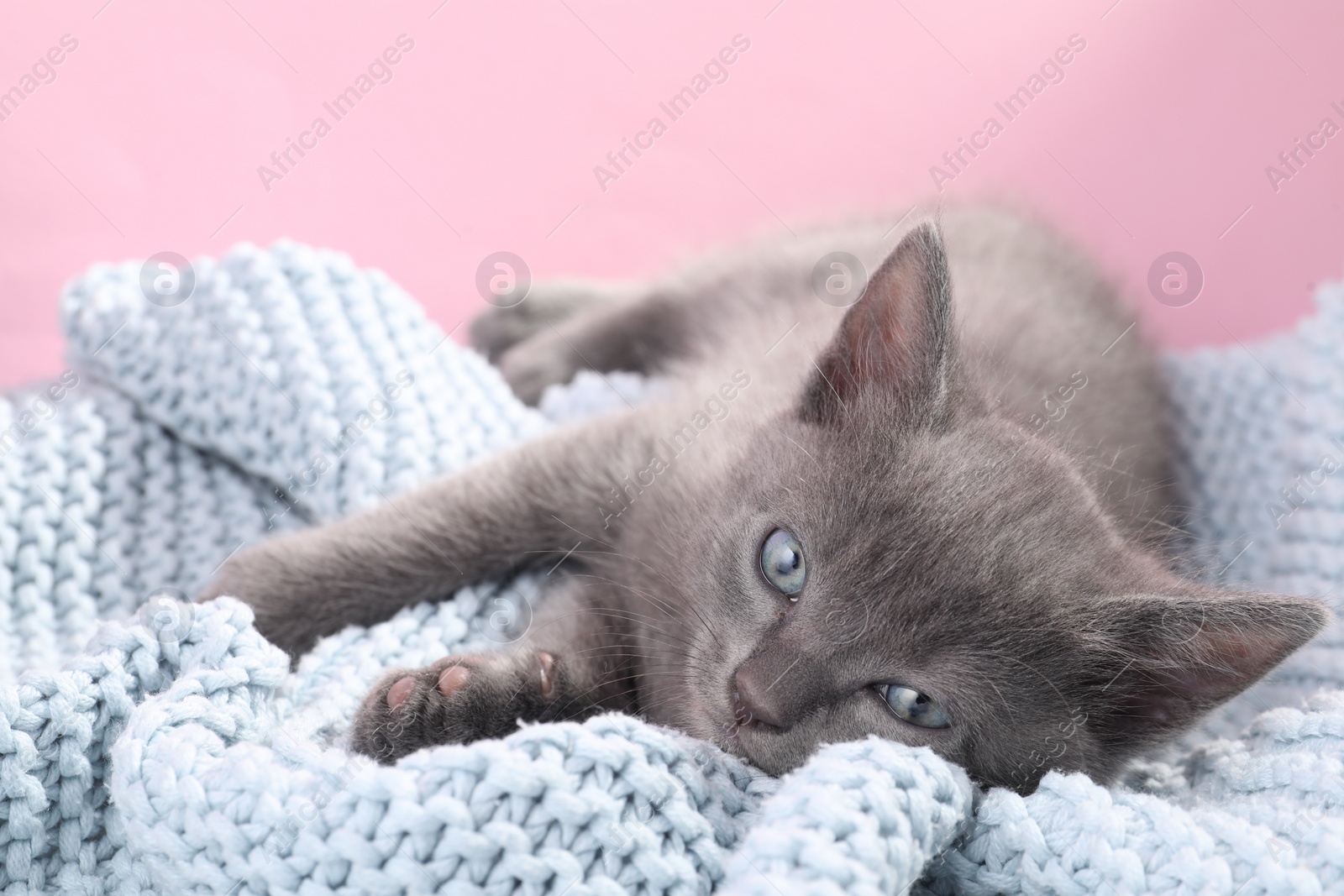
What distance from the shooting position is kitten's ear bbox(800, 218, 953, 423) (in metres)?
1.27

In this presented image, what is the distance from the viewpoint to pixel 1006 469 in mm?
1273

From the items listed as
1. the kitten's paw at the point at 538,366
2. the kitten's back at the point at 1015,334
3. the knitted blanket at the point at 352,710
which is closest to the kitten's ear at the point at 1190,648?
the knitted blanket at the point at 352,710

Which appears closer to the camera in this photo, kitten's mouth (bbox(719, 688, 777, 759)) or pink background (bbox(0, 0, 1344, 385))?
kitten's mouth (bbox(719, 688, 777, 759))

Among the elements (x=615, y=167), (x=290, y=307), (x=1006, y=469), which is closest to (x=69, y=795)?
(x=290, y=307)

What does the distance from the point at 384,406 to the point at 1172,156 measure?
81.6 inches

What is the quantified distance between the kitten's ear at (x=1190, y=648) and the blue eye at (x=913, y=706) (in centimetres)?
21

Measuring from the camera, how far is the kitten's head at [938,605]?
45.6 inches

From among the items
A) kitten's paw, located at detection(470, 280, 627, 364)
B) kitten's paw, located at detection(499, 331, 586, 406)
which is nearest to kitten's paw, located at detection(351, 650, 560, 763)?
kitten's paw, located at detection(499, 331, 586, 406)

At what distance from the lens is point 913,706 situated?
3.88 ft

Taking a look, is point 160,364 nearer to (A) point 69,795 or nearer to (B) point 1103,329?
(A) point 69,795

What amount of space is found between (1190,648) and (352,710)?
1.00m

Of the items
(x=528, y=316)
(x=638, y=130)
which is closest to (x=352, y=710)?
(x=528, y=316)

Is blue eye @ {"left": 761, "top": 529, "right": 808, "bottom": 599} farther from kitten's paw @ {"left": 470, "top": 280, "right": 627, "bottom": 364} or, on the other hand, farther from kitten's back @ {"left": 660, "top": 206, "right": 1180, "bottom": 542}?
kitten's paw @ {"left": 470, "top": 280, "right": 627, "bottom": 364}

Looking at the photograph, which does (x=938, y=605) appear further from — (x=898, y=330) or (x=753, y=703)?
(x=898, y=330)
